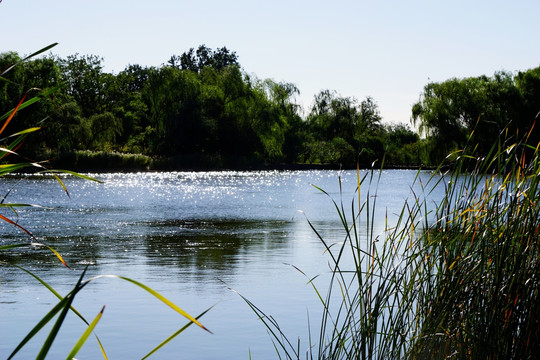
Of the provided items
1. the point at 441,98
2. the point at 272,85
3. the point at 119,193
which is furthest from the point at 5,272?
the point at 272,85

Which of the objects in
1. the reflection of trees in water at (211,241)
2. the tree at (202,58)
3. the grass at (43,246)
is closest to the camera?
the grass at (43,246)

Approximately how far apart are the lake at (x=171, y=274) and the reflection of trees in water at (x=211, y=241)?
2cm

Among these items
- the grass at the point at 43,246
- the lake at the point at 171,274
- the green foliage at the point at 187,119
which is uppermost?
the green foliage at the point at 187,119

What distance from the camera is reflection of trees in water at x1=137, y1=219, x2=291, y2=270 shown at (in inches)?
424

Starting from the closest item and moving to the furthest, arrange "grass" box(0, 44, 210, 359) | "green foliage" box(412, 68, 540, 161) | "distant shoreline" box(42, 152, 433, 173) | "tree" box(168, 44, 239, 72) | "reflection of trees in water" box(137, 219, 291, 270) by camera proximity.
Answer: "grass" box(0, 44, 210, 359)
"reflection of trees in water" box(137, 219, 291, 270)
"green foliage" box(412, 68, 540, 161)
"distant shoreline" box(42, 152, 433, 173)
"tree" box(168, 44, 239, 72)

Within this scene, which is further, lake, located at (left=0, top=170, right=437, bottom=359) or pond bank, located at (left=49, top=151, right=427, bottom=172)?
pond bank, located at (left=49, top=151, right=427, bottom=172)

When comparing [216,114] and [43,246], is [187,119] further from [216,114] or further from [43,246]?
[43,246]

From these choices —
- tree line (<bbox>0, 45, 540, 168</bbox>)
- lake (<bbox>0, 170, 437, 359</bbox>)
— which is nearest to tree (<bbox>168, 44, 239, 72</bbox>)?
tree line (<bbox>0, 45, 540, 168</bbox>)

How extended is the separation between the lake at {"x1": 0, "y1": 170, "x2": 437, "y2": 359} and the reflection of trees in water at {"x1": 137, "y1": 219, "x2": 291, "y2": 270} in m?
0.02

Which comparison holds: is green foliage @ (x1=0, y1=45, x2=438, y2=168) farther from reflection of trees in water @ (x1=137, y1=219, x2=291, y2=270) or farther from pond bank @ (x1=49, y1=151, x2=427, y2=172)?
reflection of trees in water @ (x1=137, y1=219, x2=291, y2=270)

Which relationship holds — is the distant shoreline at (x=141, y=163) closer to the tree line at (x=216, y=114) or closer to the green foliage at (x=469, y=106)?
the tree line at (x=216, y=114)

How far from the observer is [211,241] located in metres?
13.4

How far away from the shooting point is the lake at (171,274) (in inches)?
246

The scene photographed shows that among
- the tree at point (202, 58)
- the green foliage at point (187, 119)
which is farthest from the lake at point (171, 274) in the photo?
the tree at point (202, 58)
